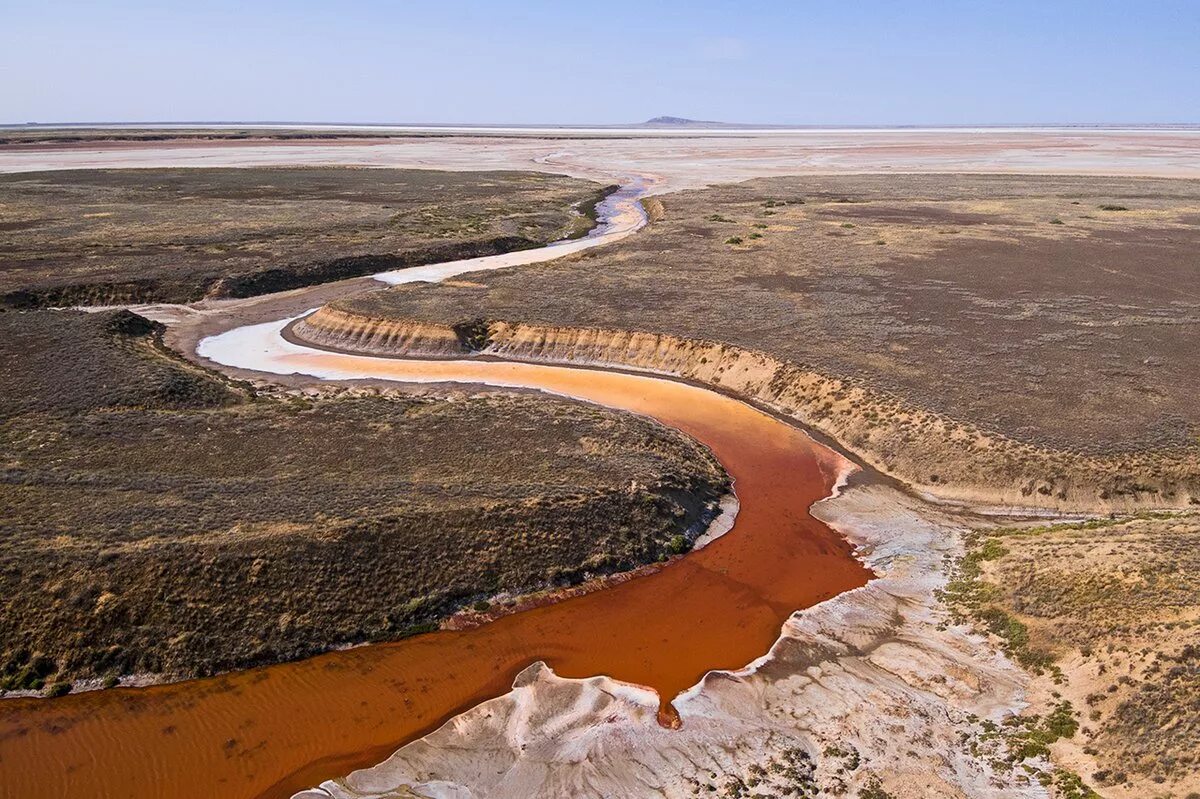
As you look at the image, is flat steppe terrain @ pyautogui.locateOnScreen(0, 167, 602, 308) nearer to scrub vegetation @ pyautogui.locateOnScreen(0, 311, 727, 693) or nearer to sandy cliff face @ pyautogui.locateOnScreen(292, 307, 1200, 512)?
sandy cliff face @ pyautogui.locateOnScreen(292, 307, 1200, 512)

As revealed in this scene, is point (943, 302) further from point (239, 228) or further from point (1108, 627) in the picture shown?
point (239, 228)

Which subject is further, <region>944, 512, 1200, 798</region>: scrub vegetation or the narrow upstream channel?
the narrow upstream channel

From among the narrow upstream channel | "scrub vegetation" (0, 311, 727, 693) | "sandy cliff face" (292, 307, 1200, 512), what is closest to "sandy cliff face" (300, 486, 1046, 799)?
the narrow upstream channel

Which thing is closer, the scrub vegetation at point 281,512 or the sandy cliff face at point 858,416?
the scrub vegetation at point 281,512

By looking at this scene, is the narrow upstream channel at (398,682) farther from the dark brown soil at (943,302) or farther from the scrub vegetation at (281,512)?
the dark brown soil at (943,302)

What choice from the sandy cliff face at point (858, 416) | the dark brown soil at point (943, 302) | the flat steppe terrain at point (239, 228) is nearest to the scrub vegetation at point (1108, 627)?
the sandy cliff face at point (858, 416)

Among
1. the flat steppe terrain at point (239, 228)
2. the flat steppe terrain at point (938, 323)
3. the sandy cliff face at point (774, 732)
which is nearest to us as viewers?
the sandy cliff face at point (774, 732)
